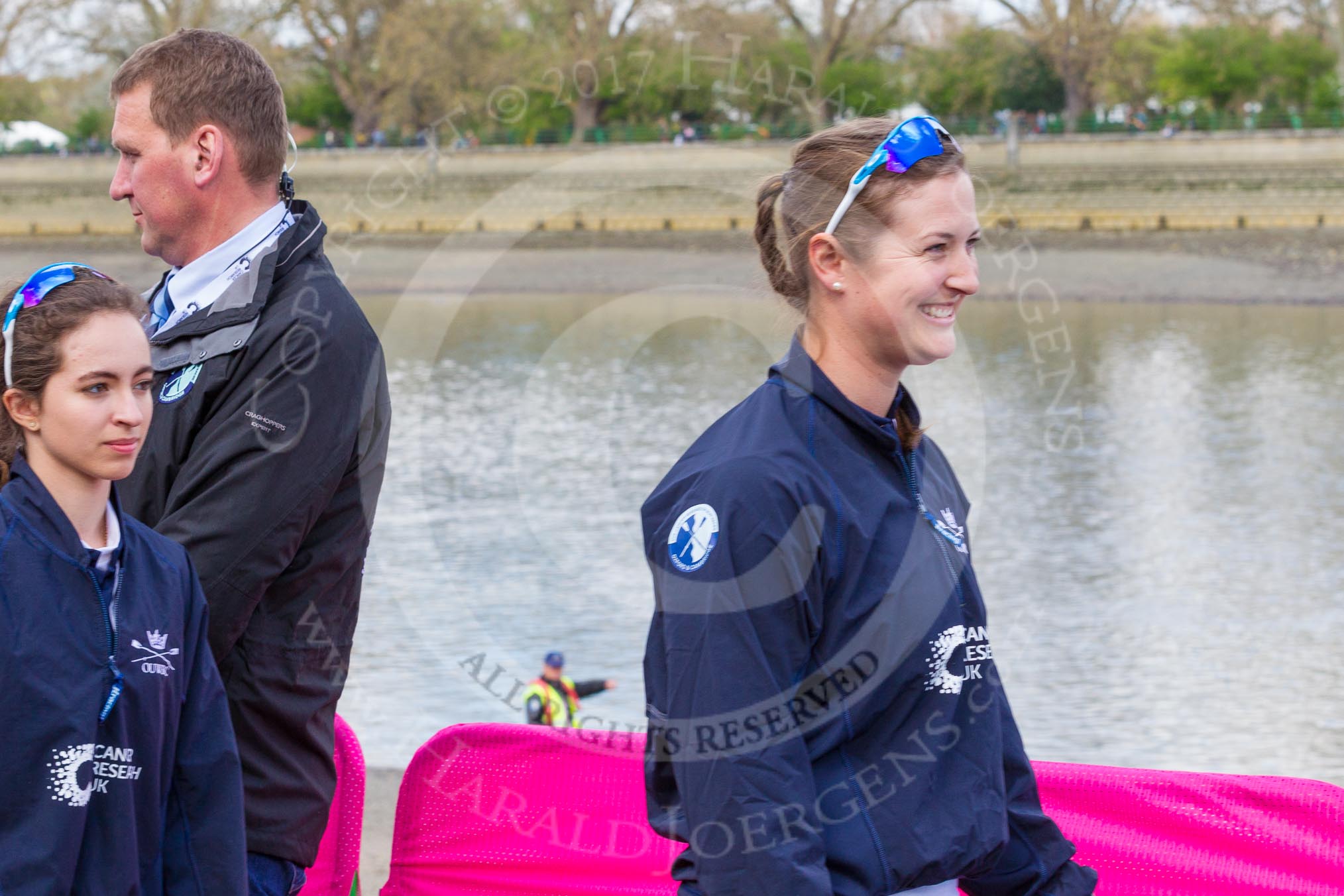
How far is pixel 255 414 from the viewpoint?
6.88 feet

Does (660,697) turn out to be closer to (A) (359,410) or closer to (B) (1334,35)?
(A) (359,410)

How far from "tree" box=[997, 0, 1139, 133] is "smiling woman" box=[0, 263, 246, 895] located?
1454 inches

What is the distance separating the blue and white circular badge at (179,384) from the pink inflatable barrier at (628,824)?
1208 millimetres

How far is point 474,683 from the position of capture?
10914 millimetres

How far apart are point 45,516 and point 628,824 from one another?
150cm

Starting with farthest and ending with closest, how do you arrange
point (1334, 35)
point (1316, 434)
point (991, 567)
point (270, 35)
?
1. point (270, 35)
2. point (1334, 35)
3. point (1316, 434)
4. point (991, 567)

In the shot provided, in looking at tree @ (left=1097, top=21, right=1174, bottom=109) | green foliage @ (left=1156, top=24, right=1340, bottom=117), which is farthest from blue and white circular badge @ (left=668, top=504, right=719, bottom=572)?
tree @ (left=1097, top=21, right=1174, bottom=109)

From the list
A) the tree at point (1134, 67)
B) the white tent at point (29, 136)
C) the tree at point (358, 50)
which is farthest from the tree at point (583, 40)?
the white tent at point (29, 136)

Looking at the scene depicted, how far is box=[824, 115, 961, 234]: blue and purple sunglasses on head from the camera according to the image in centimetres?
186

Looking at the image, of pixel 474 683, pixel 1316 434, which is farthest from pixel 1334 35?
pixel 474 683

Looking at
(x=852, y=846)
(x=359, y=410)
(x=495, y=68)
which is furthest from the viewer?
→ (x=495, y=68)

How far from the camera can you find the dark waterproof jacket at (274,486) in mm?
2086

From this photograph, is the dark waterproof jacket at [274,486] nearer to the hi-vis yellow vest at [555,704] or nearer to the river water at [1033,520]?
the river water at [1033,520]

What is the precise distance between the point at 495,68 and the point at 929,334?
35387mm
